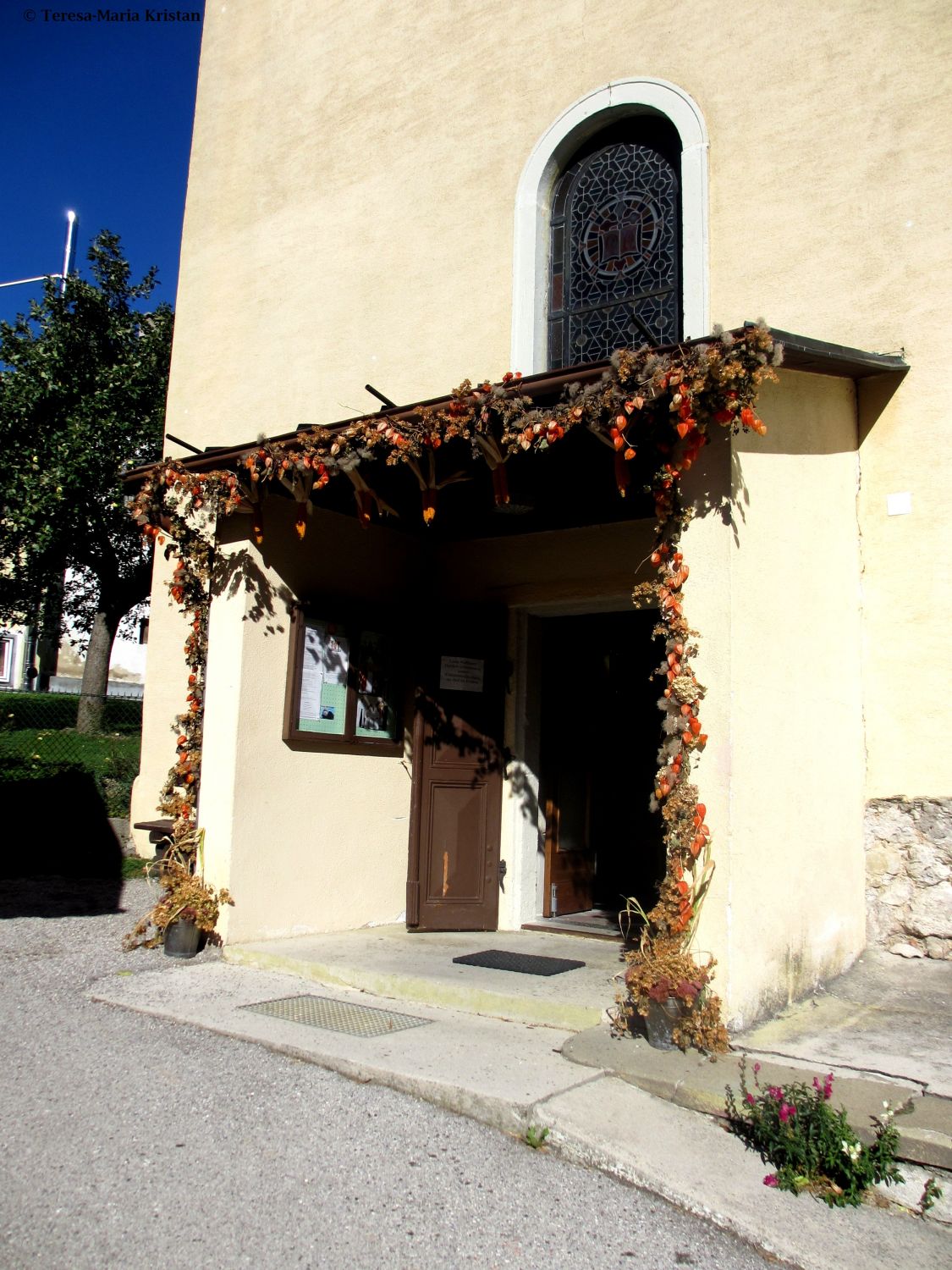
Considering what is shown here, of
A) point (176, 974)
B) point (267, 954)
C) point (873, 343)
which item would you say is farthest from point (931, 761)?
point (176, 974)

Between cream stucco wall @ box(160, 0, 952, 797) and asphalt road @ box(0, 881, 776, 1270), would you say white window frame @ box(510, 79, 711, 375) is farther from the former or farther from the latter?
asphalt road @ box(0, 881, 776, 1270)

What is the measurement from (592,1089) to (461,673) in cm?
369

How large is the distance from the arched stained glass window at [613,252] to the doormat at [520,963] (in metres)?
4.29

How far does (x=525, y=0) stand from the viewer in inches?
330

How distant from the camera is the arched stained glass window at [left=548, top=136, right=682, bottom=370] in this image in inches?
294

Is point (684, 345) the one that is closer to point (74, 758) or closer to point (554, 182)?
point (554, 182)

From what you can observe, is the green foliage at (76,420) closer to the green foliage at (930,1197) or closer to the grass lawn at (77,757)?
the grass lawn at (77,757)

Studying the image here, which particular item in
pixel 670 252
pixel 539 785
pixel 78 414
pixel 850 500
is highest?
pixel 78 414

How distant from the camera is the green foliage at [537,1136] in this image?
146 inches

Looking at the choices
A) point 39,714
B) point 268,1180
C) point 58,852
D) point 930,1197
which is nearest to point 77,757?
point 58,852

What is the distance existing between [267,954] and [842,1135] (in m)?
3.67

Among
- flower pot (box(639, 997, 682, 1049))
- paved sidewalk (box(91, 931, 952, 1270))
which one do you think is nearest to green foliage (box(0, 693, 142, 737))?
paved sidewalk (box(91, 931, 952, 1270))

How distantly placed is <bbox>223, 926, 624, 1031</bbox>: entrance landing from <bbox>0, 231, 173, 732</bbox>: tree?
8.89m

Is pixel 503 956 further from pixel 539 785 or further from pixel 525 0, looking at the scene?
pixel 525 0
